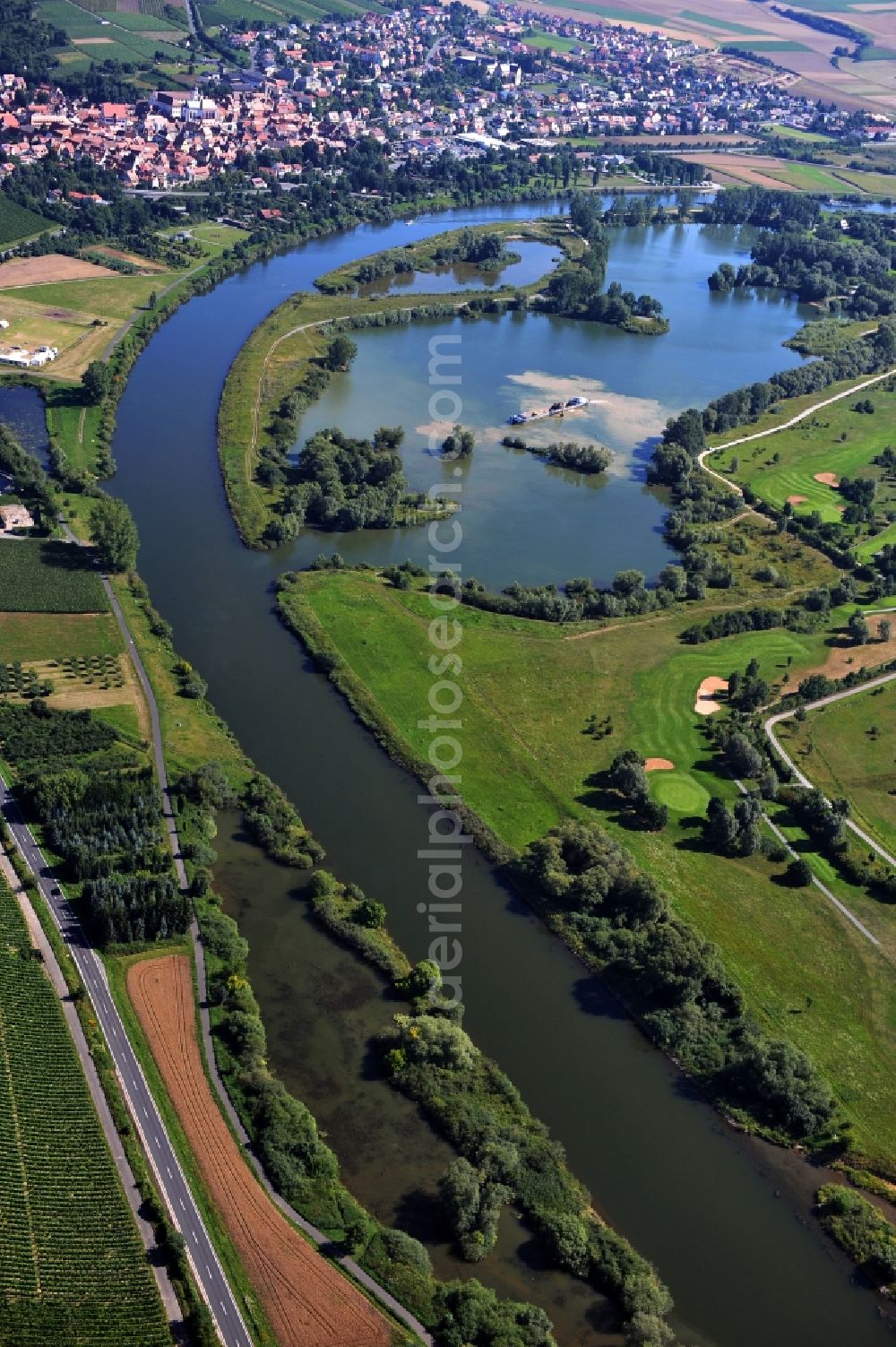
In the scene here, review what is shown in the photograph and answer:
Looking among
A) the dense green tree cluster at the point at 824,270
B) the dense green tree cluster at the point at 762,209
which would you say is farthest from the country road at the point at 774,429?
the dense green tree cluster at the point at 762,209

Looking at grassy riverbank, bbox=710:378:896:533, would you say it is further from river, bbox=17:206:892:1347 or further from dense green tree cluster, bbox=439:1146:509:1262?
dense green tree cluster, bbox=439:1146:509:1262

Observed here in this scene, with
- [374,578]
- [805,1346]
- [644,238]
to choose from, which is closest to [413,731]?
[374,578]

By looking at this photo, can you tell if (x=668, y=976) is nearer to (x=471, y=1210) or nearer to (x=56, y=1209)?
(x=471, y=1210)

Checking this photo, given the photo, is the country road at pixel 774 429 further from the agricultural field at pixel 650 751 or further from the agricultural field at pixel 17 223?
the agricultural field at pixel 17 223

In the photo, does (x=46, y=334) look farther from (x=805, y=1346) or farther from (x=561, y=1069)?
(x=805, y=1346)

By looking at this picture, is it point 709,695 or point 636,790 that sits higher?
point 709,695

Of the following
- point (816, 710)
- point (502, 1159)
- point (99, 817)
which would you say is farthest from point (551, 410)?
point (502, 1159)
